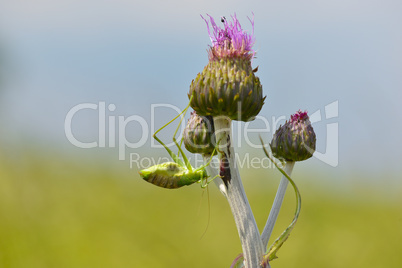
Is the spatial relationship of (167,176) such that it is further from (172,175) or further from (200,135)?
(200,135)

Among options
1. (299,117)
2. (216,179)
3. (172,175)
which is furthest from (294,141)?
(172,175)

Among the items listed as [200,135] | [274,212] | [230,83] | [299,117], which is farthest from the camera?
[299,117]

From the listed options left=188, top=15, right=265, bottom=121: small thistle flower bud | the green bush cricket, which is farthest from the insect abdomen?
left=188, top=15, right=265, bottom=121: small thistle flower bud

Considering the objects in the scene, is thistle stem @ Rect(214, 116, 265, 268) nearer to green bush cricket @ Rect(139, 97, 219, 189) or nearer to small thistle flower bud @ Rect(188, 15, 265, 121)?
small thistle flower bud @ Rect(188, 15, 265, 121)

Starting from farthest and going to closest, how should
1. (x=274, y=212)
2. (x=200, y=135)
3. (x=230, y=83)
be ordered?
(x=200, y=135) < (x=274, y=212) < (x=230, y=83)

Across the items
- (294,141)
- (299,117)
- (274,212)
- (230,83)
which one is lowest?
(274,212)

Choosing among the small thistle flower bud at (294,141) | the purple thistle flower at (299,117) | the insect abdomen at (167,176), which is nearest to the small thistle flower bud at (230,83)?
the small thistle flower bud at (294,141)

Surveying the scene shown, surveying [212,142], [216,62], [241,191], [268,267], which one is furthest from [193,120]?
[268,267]

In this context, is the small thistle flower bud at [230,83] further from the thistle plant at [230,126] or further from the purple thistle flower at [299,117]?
the purple thistle flower at [299,117]
